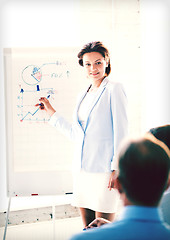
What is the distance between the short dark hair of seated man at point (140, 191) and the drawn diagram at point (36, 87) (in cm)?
146

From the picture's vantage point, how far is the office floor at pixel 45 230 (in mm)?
2479

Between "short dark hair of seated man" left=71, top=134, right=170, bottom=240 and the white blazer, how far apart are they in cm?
104

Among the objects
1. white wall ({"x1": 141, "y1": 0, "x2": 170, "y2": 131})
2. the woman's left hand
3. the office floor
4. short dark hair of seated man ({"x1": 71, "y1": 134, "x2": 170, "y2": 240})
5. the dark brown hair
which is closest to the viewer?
short dark hair of seated man ({"x1": 71, "y1": 134, "x2": 170, "y2": 240})

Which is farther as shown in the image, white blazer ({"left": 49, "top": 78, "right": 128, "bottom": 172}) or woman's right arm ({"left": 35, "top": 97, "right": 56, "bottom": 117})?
woman's right arm ({"left": 35, "top": 97, "right": 56, "bottom": 117})

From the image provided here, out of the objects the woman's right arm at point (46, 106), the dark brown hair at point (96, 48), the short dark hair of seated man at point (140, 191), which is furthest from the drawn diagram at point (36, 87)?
the short dark hair of seated man at point (140, 191)

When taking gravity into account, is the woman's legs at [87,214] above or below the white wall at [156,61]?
below

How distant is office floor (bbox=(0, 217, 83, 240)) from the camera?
2.48m

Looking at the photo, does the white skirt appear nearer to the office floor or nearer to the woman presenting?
the woman presenting

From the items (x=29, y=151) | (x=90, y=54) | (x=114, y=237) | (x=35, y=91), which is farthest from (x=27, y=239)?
(x=114, y=237)

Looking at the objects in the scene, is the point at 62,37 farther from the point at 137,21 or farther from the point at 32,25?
the point at 137,21

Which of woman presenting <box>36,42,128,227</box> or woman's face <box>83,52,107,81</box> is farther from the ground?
woman's face <box>83,52,107,81</box>

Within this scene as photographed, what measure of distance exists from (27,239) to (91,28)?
2.02 meters

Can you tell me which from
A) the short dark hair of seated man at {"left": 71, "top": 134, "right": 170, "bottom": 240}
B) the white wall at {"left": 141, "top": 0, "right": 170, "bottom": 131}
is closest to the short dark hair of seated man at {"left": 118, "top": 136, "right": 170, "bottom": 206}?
the short dark hair of seated man at {"left": 71, "top": 134, "right": 170, "bottom": 240}

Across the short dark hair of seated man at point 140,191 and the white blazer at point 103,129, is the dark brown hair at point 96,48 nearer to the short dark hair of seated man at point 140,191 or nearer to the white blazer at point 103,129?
the white blazer at point 103,129
